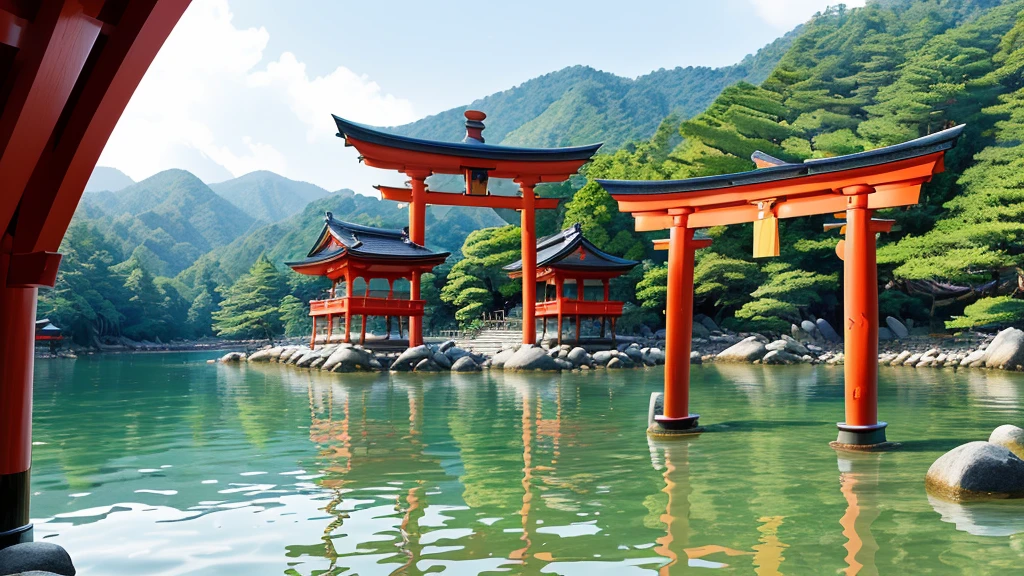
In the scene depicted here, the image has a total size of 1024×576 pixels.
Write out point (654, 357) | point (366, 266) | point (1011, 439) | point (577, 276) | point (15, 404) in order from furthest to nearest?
point (577, 276)
point (366, 266)
point (654, 357)
point (1011, 439)
point (15, 404)

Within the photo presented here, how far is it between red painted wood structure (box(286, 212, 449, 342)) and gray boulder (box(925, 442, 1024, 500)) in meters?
23.2

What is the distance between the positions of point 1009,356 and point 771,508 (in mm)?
22135

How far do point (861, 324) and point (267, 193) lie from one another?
6894 inches

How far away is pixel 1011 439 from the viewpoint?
27.4ft

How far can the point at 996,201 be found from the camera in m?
28.8

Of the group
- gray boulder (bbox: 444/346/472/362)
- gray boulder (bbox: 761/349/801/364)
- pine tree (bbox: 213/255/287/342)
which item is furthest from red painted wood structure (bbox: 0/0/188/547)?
pine tree (bbox: 213/255/287/342)

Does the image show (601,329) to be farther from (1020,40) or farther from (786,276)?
(1020,40)

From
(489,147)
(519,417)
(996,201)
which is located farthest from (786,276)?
(519,417)

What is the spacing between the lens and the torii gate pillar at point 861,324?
9500 mm

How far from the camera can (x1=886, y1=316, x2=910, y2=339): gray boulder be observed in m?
34.2

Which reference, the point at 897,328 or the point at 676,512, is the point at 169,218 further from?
the point at 676,512

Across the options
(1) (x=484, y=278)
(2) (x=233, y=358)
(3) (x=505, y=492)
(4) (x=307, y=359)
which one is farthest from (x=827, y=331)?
(3) (x=505, y=492)

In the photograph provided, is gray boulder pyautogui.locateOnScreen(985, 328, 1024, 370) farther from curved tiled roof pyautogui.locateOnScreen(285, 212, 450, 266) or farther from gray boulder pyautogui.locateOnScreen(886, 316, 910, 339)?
curved tiled roof pyautogui.locateOnScreen(285, 212, 450, 266)

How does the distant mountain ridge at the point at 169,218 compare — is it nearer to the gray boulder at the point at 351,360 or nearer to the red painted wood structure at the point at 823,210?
the gray boulder at the point at 351,360
